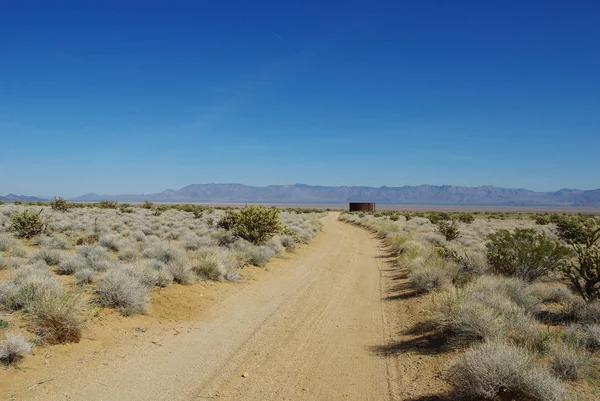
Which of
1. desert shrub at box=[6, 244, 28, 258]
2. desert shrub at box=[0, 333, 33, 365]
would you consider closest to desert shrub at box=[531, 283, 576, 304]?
desert shrub at box=[0, 333, 33, 365]

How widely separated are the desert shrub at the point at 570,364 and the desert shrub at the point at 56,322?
7.62 m

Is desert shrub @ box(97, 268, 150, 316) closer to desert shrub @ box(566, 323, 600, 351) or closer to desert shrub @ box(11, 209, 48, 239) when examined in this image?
desert shrub @ box(566, 323, 600, 351)

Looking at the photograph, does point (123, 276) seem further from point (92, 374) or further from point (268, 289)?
point (268, 289)

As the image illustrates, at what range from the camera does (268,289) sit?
12.2 metres

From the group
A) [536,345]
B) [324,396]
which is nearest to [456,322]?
[536,345]

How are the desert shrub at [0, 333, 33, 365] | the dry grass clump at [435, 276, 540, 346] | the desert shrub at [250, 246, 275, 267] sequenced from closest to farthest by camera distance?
the desert shrub at [0, 333, 33, 365] → the dry grass clump at [435, 276, 540, 346] → the desert shrub at [250, 246, 275, 267]

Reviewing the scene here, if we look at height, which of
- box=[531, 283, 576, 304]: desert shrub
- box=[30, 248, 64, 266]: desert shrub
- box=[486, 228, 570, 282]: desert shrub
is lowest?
box=[531, 283, 576, 304]: desert shrub

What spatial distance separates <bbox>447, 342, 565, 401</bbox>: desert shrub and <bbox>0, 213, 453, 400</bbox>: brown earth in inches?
25.5

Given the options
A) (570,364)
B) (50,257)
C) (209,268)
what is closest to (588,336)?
(570,364)

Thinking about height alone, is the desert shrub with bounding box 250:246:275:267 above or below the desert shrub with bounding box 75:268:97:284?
below

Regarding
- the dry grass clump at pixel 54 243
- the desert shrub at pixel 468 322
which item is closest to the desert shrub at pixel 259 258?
the dry grass clump at pixel 54 243

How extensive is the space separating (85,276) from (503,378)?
32.3 feet

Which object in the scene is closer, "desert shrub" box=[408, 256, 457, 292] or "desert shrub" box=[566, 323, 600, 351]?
"desert shrub" box=[566, 323, 600, 351]

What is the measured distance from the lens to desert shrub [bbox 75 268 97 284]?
400 inches
